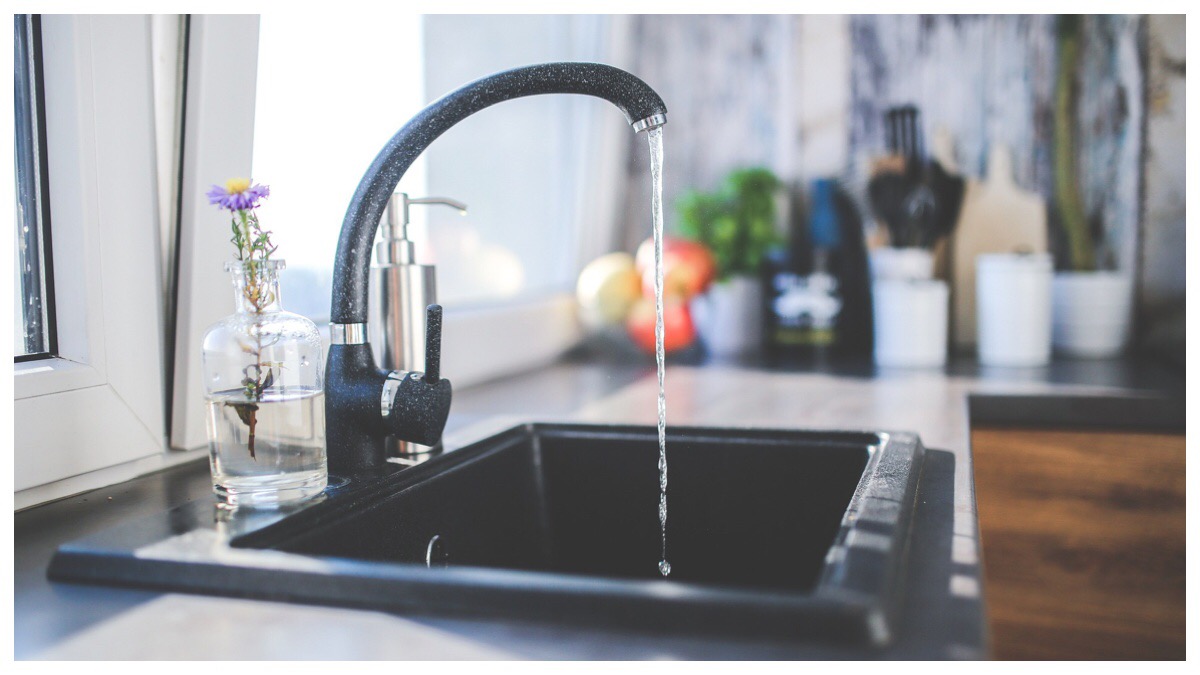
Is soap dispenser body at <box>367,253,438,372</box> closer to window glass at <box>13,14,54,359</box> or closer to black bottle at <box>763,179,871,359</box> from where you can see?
window glass at <box>13,14,54,359</box>

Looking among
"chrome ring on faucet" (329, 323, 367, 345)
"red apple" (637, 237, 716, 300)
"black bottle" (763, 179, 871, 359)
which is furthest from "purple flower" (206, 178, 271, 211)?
"black bottle" (763, 179, 871, 359)

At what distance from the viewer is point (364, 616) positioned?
522 mm

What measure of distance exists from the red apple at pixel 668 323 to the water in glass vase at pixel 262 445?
4.27 ft

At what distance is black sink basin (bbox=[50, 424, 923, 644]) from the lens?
50 cm

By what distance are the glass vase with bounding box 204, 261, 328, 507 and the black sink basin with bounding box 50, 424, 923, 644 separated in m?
0.03

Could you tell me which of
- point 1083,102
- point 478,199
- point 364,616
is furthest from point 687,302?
point 364,616

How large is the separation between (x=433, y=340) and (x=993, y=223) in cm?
152

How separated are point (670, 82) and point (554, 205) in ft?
1.33

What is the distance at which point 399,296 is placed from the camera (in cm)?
90

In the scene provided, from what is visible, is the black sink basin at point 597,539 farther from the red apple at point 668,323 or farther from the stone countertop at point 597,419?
the red apple at point 668,323

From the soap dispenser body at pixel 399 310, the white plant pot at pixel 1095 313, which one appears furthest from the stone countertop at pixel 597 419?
the white plant pot at pixel 1095 313

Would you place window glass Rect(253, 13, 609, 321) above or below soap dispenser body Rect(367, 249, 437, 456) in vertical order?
above

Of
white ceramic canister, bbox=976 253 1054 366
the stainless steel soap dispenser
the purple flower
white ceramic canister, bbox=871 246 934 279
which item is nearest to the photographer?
the purple flower
